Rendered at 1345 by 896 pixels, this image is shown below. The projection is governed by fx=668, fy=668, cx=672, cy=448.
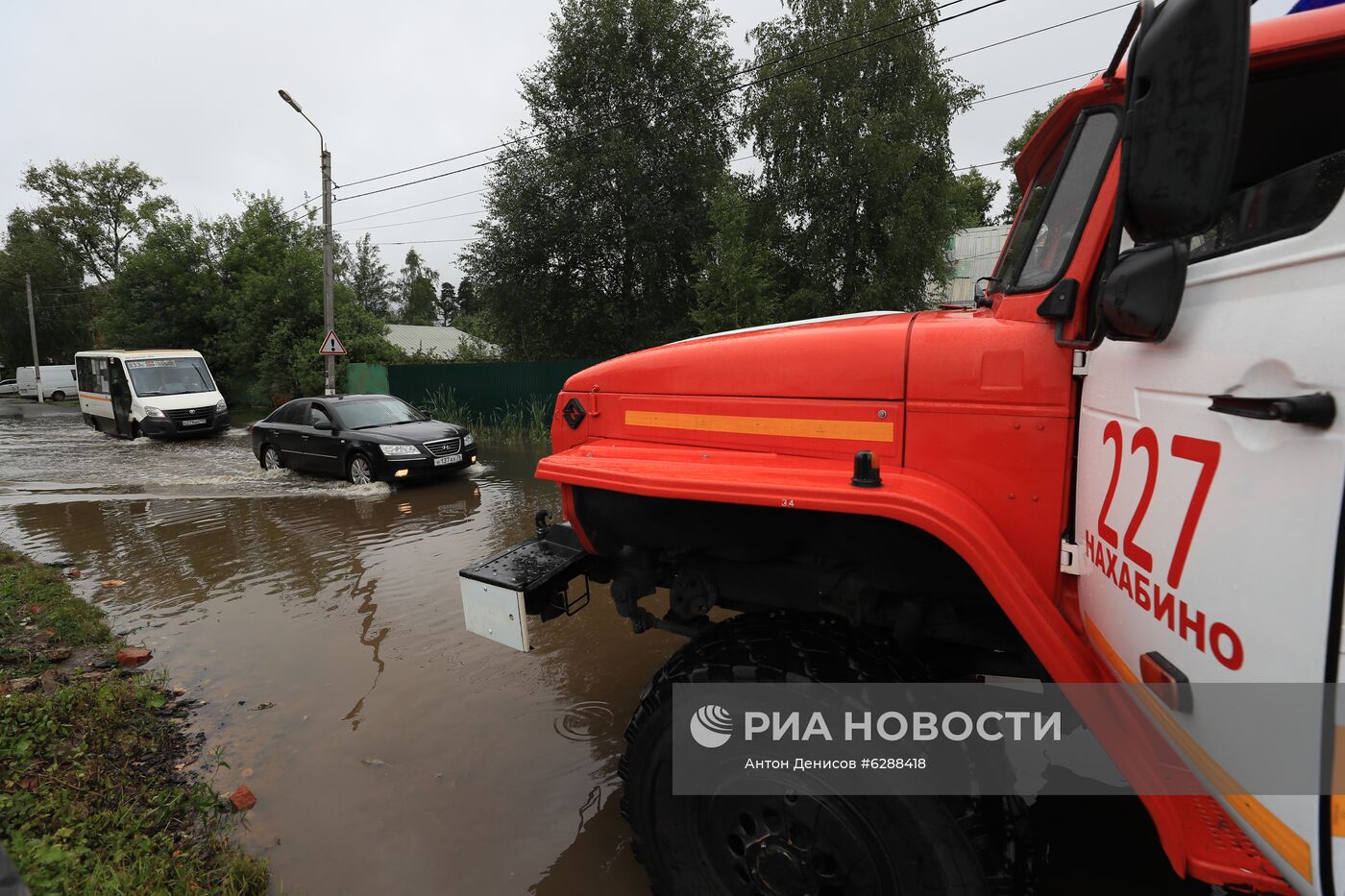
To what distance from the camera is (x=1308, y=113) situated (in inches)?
55.4

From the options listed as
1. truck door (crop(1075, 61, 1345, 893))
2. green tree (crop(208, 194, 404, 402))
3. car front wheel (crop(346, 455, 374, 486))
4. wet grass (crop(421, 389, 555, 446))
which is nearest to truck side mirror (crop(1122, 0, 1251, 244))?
truck door (crop(1075, 61, 1345, 893))

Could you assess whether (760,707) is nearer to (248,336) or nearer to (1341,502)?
(1341,502)

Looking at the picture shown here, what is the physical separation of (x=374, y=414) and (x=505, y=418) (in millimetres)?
5030

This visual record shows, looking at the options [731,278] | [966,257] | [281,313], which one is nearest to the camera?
[731,278]

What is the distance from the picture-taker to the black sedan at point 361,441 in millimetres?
9844

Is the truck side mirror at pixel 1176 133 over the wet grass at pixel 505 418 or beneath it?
over

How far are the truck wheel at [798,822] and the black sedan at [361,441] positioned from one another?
8.52m

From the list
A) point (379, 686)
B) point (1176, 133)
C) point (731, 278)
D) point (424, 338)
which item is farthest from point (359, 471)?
point (424, 338)

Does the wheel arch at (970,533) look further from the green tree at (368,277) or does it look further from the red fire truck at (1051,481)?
the green tree at (368,277)

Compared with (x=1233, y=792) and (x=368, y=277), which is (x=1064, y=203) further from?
(x=368, y=277)

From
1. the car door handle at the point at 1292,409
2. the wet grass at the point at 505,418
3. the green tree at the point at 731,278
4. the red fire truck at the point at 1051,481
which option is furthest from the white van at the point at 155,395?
the car door handle at the point at 1292,409

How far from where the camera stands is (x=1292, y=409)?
962mm

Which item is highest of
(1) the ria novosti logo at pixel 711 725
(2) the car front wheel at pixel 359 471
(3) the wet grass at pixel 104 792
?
(1) the ria novosti logo at pixel 711 725

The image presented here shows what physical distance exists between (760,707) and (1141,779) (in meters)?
0.95
